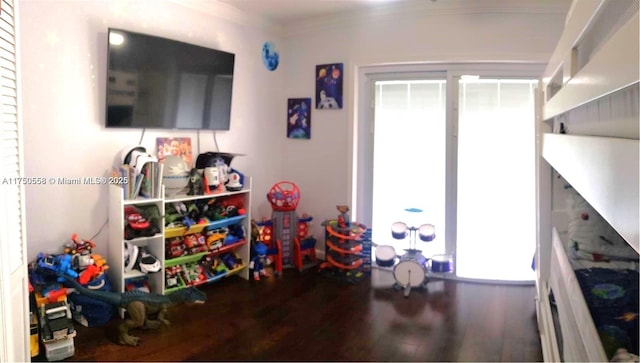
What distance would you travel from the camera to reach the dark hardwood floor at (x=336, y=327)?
2.33m

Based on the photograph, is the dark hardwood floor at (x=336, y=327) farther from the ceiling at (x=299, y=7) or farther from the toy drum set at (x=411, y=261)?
the ceiling at (x=299, y=7)

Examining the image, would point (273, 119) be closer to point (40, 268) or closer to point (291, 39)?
point (291, 39)

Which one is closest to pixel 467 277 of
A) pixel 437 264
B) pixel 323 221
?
pixel 437 264

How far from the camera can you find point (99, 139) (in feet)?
9.33

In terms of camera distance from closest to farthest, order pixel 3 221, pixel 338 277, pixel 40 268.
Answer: pixel 3 221 → pixel 40 268 → pixel 338 277

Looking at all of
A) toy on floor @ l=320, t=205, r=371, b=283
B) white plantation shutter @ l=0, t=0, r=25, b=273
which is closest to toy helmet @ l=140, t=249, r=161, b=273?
Result: white plantation shutter @ l=0, t=0, r=25, b=273

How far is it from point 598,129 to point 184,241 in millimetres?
2810

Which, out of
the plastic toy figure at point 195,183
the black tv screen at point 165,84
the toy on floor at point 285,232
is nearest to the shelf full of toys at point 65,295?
the plastic toy figure at point 195,183

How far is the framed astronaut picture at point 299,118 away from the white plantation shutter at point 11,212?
2589 mm

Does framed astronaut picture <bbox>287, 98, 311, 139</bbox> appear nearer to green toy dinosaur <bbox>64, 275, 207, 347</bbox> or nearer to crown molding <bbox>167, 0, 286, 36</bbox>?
crown molding <bbox>167, 0, 286, 36</bbox>

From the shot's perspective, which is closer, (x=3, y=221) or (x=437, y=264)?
(x=3, y=221)

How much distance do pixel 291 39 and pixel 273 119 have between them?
2.65ft

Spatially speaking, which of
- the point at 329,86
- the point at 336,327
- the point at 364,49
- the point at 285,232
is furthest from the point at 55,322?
the point at 364,49

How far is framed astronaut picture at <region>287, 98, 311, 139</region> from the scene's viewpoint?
410 centimetres
